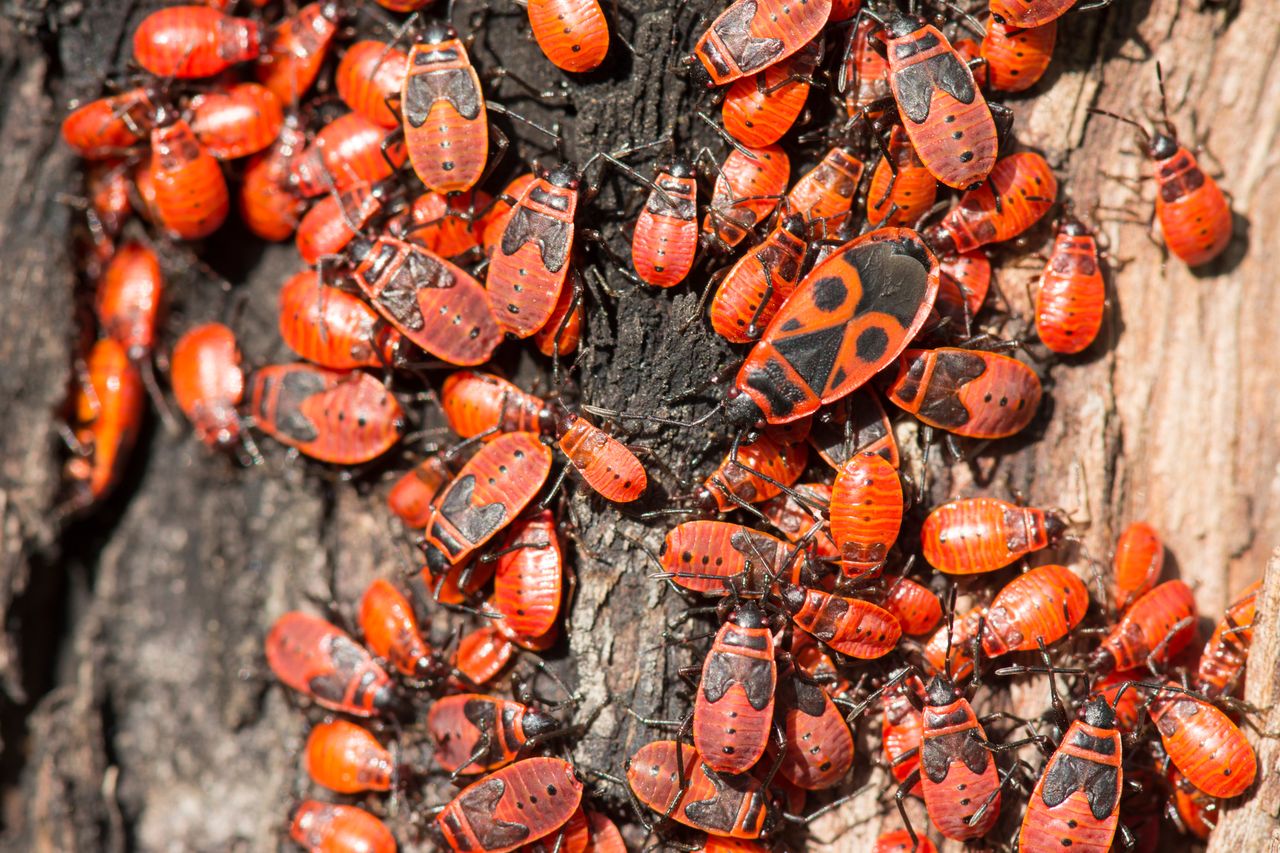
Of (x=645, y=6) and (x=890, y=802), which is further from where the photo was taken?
(x=890, y=802)

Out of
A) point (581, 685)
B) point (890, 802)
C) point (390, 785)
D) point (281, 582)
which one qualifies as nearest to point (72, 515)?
point (281, 582)

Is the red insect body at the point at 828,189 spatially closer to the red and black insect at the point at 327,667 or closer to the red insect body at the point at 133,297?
the red and black insect at the point at 327,667

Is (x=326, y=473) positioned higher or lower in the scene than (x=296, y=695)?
higher

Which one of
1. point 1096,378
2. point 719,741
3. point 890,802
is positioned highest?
point 1096,378

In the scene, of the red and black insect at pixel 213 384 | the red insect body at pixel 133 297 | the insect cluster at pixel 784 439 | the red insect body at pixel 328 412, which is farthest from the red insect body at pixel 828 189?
the red insect body at pixel 133 297

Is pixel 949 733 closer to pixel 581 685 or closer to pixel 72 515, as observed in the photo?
pixel 581 685

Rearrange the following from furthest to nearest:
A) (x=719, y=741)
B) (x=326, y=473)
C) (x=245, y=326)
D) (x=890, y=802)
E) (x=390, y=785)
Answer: (x=245, y=326) < (x=326, y=473) < (x=390, y=785) < (x=890, y=802) < (x=719, y=741)

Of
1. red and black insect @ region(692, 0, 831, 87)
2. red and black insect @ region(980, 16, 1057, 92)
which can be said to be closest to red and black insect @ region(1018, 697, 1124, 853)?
red and black insect @ region(980, 16, 1057, 92)

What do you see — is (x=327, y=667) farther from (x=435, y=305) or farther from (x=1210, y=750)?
(x=1210, y=750)
